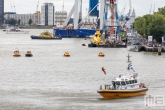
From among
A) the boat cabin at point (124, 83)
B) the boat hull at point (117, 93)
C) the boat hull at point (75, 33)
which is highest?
the boat cabin at point (124, 83)

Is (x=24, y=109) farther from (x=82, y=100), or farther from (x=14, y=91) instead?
(x=14, y=91)

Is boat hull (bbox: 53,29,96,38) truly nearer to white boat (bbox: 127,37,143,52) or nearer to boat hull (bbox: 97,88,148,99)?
white boat (bbox: 127,37,143,52)

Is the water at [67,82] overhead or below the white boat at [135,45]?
below

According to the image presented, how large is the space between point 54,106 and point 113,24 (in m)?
73.9

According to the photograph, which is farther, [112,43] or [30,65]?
[112,43]

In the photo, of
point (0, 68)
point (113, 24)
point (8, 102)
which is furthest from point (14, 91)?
point (113, 24)

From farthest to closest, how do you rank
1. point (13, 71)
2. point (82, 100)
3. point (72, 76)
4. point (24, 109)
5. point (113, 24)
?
point (113, 24), point (13, 71), point (72, 76), point (82, 100), point (24, 109)

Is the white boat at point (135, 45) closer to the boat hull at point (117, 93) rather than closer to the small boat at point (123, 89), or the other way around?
the small boat at point (123, 89)

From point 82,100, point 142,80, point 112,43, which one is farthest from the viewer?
point 112,43

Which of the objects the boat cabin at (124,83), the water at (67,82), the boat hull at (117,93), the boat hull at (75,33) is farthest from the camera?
the boat hull at (75,33)

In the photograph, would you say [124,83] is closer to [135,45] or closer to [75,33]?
[135,45]

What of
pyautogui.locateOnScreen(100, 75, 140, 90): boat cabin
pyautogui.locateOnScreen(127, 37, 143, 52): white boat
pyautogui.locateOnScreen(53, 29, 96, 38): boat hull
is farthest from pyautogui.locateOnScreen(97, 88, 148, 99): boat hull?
pyautogui.locateOnScreen(53, 29, 96, 38): boat hull

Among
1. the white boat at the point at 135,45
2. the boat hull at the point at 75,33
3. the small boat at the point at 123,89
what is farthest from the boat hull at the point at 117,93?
the boat hull at the point at 75,33

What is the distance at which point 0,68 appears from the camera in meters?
53.2
